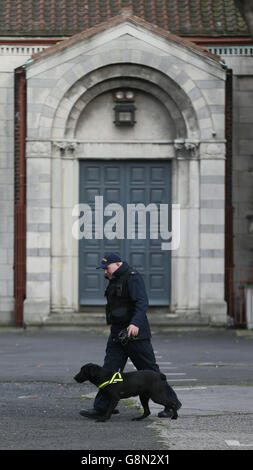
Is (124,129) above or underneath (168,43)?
underneath

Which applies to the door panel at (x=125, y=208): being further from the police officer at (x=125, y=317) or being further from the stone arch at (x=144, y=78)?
the police officer at (x=125, y=317)

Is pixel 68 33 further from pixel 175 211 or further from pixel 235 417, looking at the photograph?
pixel 235 417

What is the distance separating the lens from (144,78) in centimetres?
2356

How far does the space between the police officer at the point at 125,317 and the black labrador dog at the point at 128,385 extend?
0.97 feet

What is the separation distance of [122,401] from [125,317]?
1761 millimetres

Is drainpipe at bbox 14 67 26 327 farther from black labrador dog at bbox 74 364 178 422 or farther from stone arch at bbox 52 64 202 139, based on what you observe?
black labrador dog at bbox 74 364 178 422

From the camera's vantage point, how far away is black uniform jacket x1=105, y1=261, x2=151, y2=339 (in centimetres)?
1229

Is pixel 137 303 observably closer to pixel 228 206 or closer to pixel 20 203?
pixel 20 203

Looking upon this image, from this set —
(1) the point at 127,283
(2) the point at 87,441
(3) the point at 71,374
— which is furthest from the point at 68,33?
(2) the point at 87,441

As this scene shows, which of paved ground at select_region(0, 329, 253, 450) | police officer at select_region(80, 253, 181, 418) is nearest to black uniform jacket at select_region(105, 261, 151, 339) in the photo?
police officer at select_region(80, 253, 181, 418)

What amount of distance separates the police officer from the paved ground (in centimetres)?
63

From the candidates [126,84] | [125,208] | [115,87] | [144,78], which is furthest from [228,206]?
[115,87]
